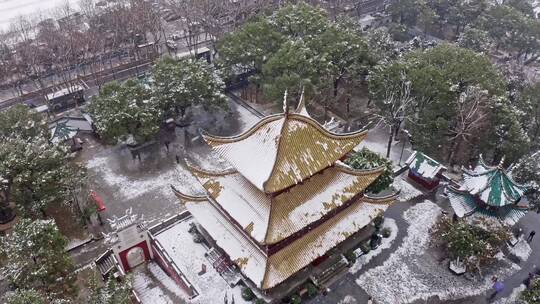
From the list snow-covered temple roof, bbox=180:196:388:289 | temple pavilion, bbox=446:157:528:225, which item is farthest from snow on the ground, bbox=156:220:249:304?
temple pavilion, bbox=446:157:528:225

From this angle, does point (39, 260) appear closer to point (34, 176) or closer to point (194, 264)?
point (34, 176)

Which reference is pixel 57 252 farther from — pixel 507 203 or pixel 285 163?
pixel 507 203

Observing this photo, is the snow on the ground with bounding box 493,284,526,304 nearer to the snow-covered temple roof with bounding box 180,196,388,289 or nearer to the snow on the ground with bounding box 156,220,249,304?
the snow-covered temple roof with bounding box 180,196,388,289

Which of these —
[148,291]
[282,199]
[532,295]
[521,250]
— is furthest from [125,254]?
[521,250]

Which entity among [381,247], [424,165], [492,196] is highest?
[492,196]

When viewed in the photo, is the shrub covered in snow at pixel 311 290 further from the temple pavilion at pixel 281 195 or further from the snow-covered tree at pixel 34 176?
the snow-covered tree at pixel 34 176

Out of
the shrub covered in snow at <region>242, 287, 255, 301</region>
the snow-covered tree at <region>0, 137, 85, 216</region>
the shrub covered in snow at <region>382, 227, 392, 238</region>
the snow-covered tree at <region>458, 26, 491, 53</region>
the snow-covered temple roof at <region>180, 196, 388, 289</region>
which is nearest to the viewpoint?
the snow-covered temple roof at <region>180, 196, 388, 289</region>
